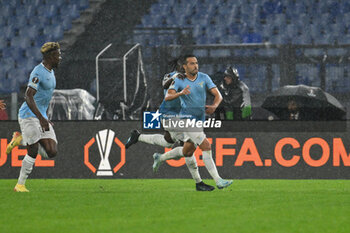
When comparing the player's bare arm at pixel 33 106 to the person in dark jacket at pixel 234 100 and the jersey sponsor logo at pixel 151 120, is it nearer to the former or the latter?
the jersey sponsor logo at pixel 151 120

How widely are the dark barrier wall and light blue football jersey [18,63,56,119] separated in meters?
3.87

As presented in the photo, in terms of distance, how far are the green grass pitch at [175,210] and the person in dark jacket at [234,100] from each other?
3015 millimetres

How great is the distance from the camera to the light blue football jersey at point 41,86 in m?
8.38

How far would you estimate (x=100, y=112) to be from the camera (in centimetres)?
1282

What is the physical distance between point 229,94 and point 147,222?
7.06 meters

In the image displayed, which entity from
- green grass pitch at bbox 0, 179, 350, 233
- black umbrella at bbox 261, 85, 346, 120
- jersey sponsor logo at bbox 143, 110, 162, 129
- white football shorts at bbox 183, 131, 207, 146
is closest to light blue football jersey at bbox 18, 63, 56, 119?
green grass pitch at bbox 0, 179, 350, 233

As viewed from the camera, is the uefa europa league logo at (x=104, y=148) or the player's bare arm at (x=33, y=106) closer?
the player's bare arm at (x=33, y=106)

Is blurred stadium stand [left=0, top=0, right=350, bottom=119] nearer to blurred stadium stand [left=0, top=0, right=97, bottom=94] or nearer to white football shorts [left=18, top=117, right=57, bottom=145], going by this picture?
blurred stadium stand [left=0, top=0, right=97, bottom=94]

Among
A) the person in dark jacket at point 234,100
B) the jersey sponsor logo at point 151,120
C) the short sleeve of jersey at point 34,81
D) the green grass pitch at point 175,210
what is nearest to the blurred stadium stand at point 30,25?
the jersey sponsor logo at point 151,120

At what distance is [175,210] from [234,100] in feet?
20.1

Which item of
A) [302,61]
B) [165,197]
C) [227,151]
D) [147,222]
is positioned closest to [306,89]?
[302,61]

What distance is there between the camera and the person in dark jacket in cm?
1238

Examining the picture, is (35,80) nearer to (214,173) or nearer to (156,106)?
(214,173)

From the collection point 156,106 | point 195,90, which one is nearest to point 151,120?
point 156,106
